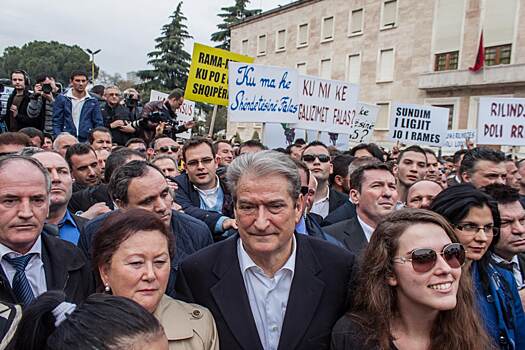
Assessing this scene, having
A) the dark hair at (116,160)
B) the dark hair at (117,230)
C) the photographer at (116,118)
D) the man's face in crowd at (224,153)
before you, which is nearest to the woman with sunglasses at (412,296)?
the dark hair at (117,230)

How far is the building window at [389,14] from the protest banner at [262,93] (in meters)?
25.0

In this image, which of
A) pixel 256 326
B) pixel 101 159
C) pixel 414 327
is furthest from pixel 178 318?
pixel 101 159

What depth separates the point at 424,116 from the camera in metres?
10.8

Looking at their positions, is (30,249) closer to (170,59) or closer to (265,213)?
(265,213)

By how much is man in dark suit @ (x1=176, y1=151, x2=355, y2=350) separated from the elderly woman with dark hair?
0.49 ft

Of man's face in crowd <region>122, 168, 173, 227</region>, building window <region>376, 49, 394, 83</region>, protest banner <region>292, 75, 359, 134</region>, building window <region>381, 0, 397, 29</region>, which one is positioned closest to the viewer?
man's face in crowd <region>122, 168, 173, 227</region>

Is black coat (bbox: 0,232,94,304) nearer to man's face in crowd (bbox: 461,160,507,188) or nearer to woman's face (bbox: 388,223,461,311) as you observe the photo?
woman's face (bbox: 388,223,461,311)

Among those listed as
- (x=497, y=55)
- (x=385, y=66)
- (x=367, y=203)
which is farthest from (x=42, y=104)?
(x=385, y=66)

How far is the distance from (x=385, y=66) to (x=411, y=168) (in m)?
27.2

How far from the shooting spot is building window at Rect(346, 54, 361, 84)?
33506mm

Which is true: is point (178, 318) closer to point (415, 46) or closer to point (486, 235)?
point (486, 235)

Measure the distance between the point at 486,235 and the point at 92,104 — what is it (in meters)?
6.18

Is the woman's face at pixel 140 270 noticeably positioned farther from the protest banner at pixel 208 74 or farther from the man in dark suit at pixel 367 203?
the protest banner at pixel 208 74

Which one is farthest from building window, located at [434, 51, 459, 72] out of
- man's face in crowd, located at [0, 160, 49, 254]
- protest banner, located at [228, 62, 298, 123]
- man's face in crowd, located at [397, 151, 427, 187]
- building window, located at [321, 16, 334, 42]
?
man's face in crowd, located at [0, 160, 49, 254]
